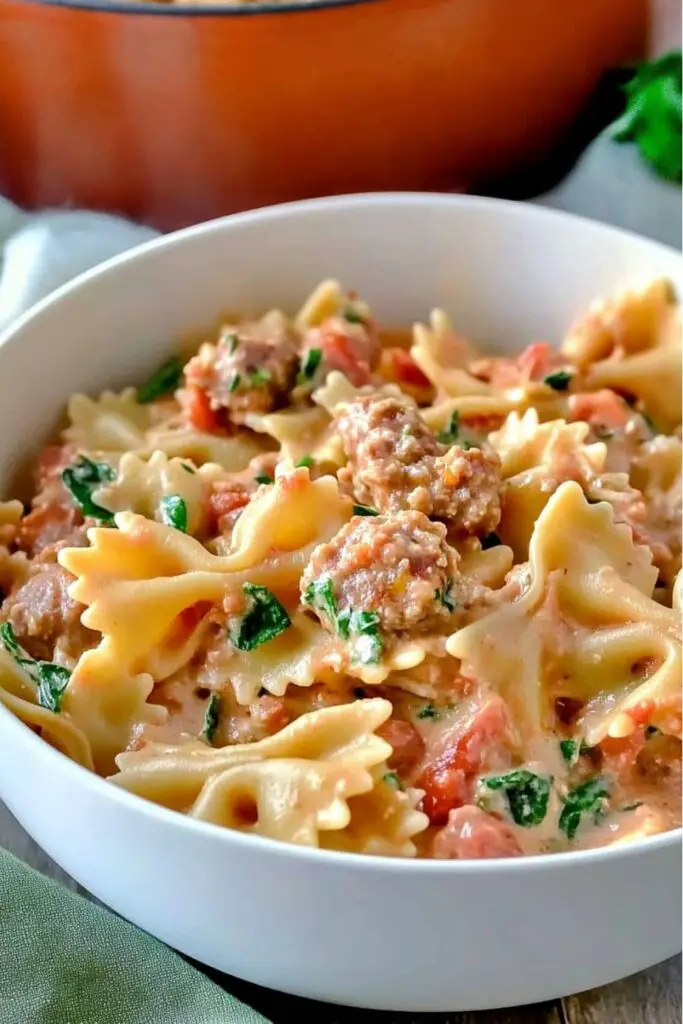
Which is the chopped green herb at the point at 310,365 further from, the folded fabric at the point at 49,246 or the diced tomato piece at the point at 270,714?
the diced tomato piece at the point at 270,714

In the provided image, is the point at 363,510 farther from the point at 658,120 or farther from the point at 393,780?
the point at 658,120

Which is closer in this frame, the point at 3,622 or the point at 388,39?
the point at 3,622

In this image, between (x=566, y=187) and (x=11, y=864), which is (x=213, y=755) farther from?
(x=566, y=187)

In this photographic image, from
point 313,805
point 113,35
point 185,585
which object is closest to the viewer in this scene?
point 313,805

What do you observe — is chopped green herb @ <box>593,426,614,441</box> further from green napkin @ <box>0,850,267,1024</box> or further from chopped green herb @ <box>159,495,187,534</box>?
green napkin @ <box>0,850,267,1024</box>

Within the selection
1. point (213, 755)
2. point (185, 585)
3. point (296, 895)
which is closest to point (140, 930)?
point (213, 755)

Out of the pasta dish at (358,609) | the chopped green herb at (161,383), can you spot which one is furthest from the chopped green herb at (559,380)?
the chopped green herb at (161,383)

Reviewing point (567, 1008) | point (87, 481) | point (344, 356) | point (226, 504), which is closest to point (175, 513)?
point (226, 504)
